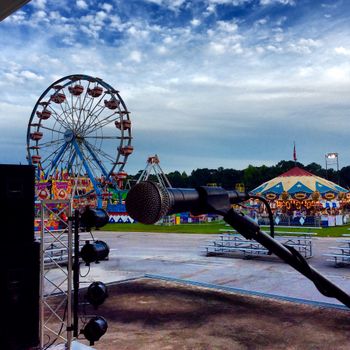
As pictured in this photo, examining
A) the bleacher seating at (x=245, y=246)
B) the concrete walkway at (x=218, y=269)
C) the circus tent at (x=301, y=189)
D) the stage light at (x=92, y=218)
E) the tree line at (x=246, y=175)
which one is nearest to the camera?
the stage light at (x=92, y=218)

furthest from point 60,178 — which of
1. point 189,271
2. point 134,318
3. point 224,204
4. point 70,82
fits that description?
point 224,204

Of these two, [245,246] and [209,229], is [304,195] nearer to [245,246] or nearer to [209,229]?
[209,229]

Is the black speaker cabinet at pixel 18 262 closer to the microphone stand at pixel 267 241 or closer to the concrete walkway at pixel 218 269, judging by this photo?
the microphone stand at pixel 267 241

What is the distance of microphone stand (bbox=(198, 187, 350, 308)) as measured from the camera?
1136 millimetres

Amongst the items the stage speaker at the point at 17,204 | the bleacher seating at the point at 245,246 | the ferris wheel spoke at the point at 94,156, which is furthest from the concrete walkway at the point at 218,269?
the ferris wheel spoke at the point at 94,156

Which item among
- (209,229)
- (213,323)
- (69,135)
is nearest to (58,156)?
(69,135)

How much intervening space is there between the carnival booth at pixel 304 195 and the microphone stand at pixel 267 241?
29467 millimetres

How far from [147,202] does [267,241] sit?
0.39 meters

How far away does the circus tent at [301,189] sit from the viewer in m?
31.2

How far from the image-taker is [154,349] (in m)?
5.57

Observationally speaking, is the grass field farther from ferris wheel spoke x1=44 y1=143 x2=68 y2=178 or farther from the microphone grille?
the microphone grille

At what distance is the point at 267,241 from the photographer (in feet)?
3.83

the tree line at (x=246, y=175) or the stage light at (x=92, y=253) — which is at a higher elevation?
the tree line at (x=246, y=175)

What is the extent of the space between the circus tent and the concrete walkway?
51.9 feet
